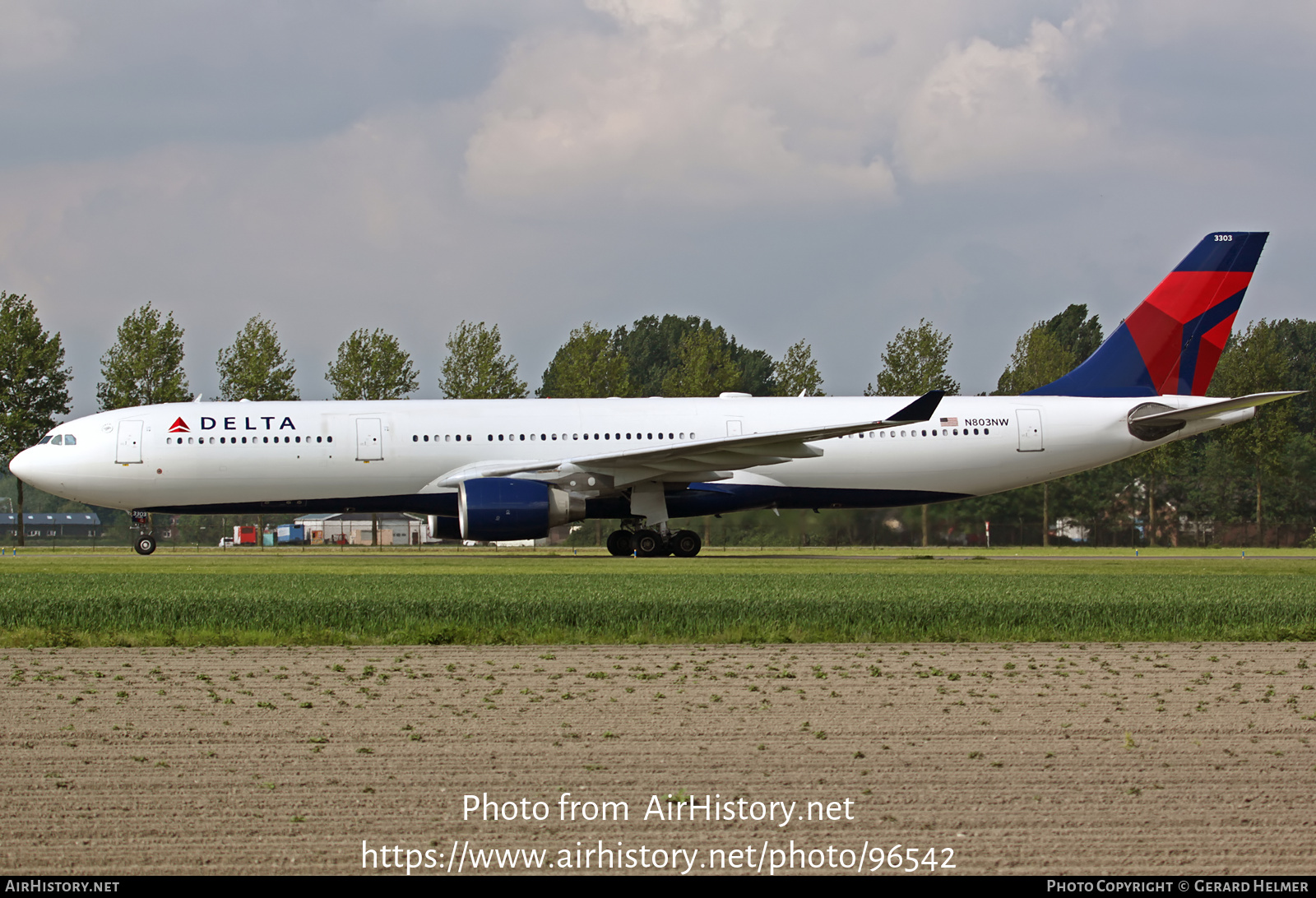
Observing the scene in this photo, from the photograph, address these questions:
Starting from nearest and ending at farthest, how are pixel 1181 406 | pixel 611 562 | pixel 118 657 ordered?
pixel 118 657 < pixel 611 562 < pixel 1181 406

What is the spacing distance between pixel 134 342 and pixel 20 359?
404 cm

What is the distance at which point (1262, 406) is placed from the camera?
48344mm

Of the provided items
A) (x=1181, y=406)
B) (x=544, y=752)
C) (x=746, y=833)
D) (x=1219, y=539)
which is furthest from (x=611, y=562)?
(x=1219, y=539)

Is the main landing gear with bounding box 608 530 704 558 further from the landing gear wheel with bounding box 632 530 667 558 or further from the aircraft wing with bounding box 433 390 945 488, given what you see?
the aircraft wing with bounding box 433 390 945 488

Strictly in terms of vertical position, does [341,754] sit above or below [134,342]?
below

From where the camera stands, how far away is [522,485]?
2219 cm

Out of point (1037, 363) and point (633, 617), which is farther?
point (1037, 363)

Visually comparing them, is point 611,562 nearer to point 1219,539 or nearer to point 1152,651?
point 1152,651

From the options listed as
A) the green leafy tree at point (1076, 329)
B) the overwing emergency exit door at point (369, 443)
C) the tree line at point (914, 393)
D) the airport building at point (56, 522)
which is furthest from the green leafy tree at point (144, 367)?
the green leafy tree at point (1076, 329)

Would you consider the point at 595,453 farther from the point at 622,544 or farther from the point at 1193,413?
the point at 1193,413

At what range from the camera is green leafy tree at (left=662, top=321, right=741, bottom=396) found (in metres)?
46.2

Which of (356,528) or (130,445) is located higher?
(130,445)

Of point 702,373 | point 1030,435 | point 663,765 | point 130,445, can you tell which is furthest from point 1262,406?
point 663,765

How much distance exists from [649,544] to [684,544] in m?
0.69
